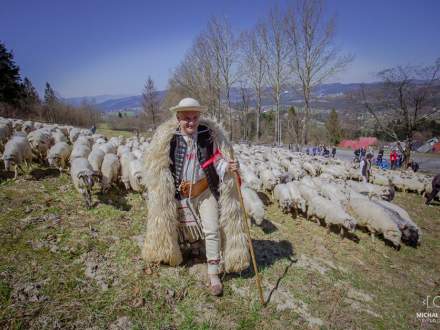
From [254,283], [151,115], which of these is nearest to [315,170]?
[254,283]

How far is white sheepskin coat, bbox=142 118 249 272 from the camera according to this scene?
3.22 meters

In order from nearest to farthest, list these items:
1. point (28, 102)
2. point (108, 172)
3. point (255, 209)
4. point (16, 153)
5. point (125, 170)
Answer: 1. point (255, 209)
2. point (108, 172)
3. point (16, 153)
4. point (125, 170)
5. point (28, 102)

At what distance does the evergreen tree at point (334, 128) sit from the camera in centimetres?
4725

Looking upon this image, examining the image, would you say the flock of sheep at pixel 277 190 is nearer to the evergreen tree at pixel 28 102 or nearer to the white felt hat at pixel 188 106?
the white felt hat at pixel 188 106

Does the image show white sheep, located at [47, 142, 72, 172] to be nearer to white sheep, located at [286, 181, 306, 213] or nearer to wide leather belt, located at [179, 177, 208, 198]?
wide leather belt, located at [179, 177, 208, 198]

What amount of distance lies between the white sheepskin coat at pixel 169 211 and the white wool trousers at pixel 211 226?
142 mm

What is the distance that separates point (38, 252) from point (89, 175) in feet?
6.97

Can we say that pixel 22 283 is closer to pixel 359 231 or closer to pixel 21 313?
pixel 21 313

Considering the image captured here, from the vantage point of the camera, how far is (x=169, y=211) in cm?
327

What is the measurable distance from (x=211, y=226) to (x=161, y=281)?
3.46 feet

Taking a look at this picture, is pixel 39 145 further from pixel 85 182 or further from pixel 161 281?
pixel 161 281

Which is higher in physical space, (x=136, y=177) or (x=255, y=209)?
(x=136, y=177)

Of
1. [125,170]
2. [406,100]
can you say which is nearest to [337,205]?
[125,170]

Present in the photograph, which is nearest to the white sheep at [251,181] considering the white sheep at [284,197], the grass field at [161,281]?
the white sheep at [284,197]
